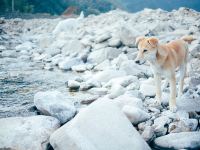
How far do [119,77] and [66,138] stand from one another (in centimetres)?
491

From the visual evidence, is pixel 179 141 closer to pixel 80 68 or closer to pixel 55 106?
pixel 55 106

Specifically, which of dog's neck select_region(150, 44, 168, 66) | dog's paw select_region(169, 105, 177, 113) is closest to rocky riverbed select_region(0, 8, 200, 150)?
dog's paw select_region(169, 105, 177, 113)

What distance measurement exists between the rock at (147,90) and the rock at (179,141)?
94.5 inches

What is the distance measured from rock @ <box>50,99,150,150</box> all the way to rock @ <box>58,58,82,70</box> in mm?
7104

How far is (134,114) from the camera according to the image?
603 cm

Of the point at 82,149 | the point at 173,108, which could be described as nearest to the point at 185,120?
the point at 173,108

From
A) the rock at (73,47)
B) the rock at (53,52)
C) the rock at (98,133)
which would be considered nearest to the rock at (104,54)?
the rock at (73,47)

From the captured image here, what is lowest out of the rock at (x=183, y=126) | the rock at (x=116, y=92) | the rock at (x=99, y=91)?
the rock at (x=99, y=91)

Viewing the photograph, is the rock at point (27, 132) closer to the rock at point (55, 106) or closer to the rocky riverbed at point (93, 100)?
the rocky riverbed at point (93, 100)

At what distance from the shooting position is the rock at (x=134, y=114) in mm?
6031

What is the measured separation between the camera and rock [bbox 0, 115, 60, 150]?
5125 mm

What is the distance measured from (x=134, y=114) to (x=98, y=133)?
1.14 metres

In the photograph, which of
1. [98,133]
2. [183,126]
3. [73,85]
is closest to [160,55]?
[183,126]

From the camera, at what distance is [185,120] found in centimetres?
596
